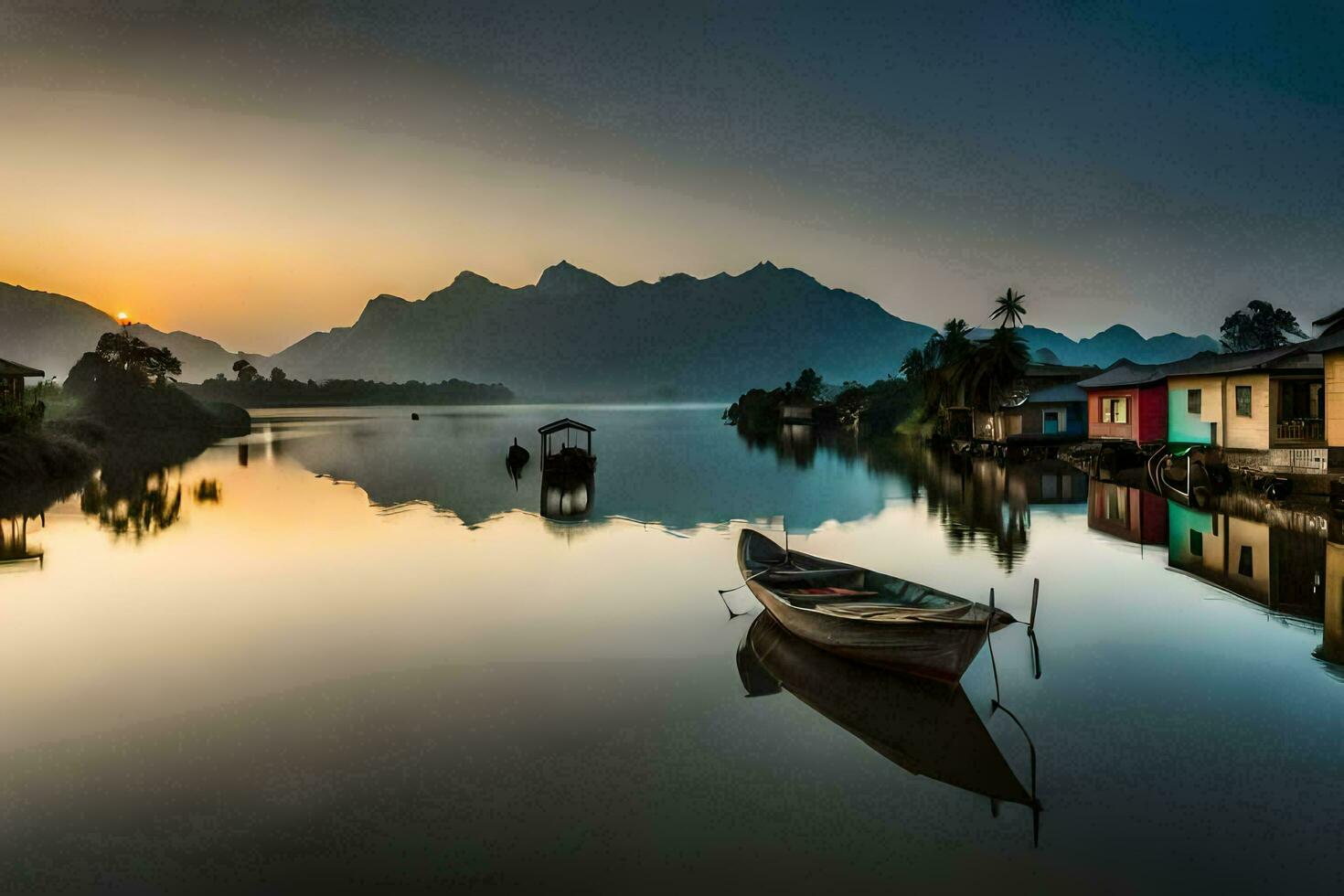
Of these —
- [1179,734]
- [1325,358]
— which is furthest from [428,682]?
[1325,358]

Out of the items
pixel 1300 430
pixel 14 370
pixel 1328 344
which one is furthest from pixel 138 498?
pixel 1300 430

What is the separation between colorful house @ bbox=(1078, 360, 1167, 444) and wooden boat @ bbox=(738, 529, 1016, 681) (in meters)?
34.3

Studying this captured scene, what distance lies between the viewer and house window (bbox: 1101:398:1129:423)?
1858 inches

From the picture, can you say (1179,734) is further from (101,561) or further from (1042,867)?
(101,561)

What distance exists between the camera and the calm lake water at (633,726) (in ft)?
26.5

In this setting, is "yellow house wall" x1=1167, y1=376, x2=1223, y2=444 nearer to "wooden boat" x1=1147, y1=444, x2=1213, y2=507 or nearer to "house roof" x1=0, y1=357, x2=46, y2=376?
"wooden boat" x1=1147, y1=444, x2=1213, y2=507

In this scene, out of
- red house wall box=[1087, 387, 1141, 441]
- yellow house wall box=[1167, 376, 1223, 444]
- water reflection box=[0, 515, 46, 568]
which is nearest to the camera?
water reflection box=[0, 515, 46, 568]

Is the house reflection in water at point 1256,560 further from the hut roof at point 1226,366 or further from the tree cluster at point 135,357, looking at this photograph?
the tree cluster at point 135,357

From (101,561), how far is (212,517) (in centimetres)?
907

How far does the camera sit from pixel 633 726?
11344 mm

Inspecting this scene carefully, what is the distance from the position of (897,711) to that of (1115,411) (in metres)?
44.7

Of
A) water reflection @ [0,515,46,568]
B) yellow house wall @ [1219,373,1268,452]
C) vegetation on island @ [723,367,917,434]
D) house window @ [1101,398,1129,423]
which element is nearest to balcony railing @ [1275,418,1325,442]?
yellow house wall @ [1219,373,1268,452]

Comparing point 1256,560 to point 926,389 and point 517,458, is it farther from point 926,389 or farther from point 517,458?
point 926,389

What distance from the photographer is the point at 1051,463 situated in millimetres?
50500
